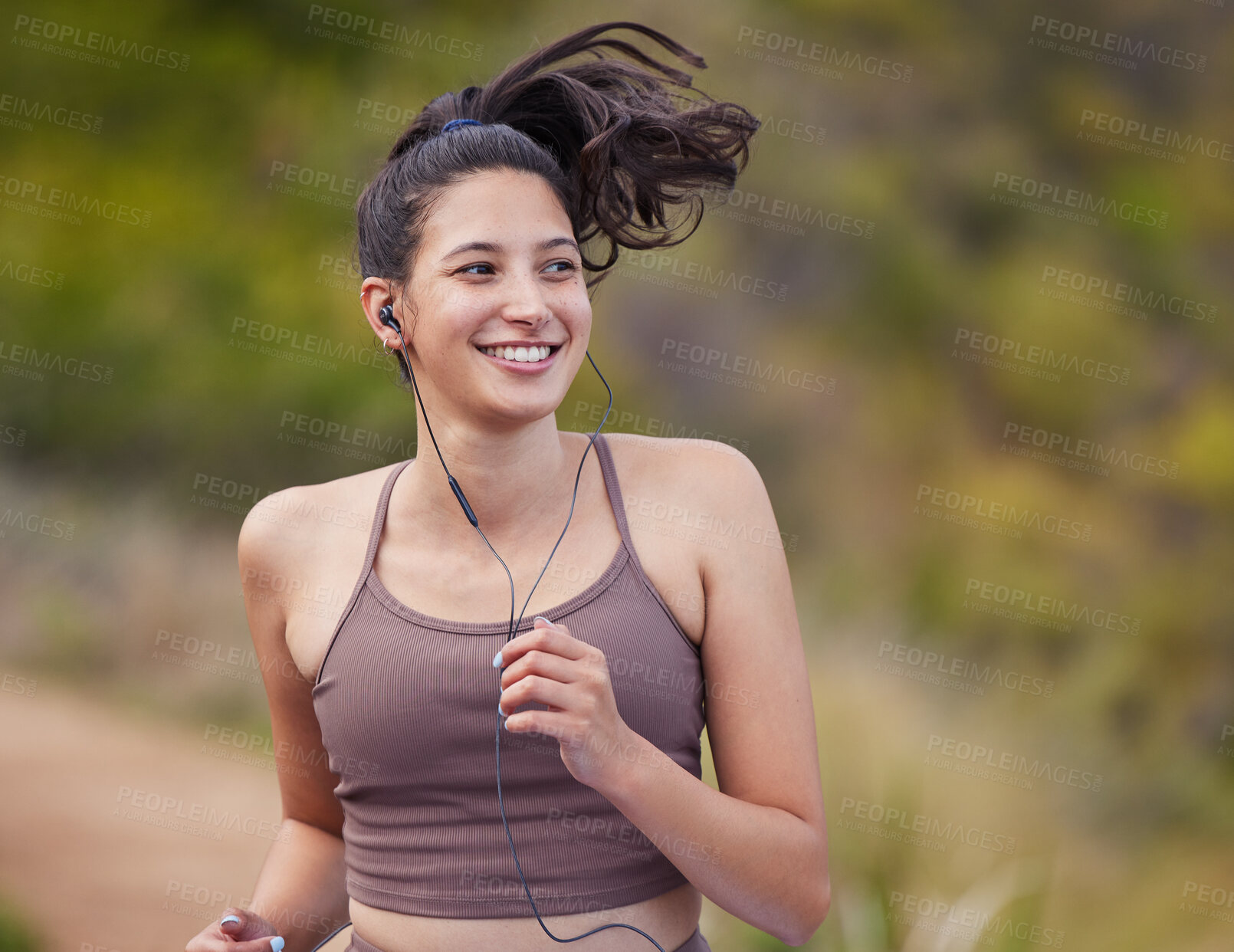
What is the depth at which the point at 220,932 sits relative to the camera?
1275mm

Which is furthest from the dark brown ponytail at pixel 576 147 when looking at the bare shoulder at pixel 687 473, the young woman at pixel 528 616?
the bare shoulder at pixel 687 473

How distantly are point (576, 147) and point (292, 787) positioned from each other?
2.94 feet

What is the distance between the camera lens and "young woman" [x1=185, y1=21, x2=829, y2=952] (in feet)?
4.12

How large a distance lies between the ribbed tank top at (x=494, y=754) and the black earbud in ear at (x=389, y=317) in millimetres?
333

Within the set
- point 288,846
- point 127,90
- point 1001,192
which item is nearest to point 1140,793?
point 1001,192

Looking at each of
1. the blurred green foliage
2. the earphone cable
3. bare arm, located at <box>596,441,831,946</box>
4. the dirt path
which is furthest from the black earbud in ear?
the blurred green foliage

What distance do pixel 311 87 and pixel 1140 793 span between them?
3.35 meters

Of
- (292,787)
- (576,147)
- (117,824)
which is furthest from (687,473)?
(117,824)

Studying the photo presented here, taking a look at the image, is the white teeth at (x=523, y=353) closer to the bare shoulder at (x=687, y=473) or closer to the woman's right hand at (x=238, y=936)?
the bare shoulder at (x=687, y=473)

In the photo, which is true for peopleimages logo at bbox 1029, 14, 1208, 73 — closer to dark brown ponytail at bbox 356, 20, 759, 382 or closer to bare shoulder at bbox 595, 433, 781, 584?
dark brown ponytail at bbox 356, 20, 759, 382

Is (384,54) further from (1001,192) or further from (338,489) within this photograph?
(338,489)

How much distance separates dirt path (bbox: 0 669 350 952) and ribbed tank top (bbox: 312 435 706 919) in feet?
6.74

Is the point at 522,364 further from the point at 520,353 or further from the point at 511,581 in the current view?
the point at 511,581

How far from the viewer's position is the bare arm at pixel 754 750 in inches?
47.3
